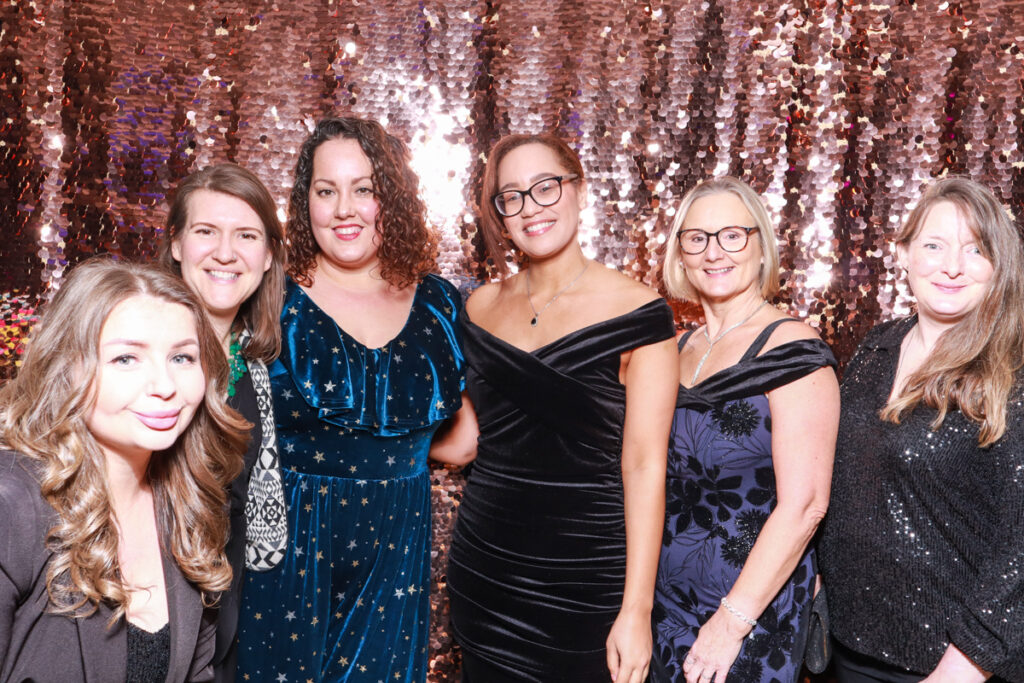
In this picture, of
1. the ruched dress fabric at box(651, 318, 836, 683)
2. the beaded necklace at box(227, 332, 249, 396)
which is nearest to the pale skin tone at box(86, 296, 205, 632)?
the beaded necklace at box(227, 332, 249, 396)

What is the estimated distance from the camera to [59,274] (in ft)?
7.37

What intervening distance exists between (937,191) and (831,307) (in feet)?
2.12

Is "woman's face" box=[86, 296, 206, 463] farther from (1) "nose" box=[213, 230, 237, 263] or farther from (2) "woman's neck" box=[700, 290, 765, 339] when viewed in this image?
(2) "woman's neck" box=[700, 290, 765, 339]

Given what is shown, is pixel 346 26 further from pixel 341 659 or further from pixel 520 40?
pixel 341 659

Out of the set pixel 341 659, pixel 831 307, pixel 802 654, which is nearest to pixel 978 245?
pixel 831 307

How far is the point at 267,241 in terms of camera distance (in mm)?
1749

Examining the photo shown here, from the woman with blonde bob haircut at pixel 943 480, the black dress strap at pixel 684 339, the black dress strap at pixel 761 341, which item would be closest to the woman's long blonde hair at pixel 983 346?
the woman with blonde bob haircut at pixel 943 480

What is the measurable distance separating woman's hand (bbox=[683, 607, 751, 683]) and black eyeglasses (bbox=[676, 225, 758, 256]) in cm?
78

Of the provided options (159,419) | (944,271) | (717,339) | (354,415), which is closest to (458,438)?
Answer: (354,415)

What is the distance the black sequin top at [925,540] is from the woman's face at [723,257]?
37 cm

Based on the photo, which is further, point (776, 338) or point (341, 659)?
point (341, 659)

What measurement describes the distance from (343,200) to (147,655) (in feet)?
3.33

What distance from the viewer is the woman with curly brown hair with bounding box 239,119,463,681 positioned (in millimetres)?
1748

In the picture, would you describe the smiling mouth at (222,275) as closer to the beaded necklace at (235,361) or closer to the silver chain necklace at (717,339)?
the beaded necklace at (235,361)
